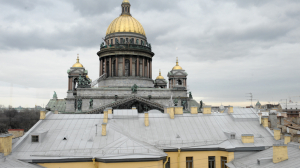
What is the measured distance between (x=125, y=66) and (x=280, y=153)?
4946 centimetres

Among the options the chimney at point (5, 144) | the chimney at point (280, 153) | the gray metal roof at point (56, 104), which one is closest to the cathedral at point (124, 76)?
the gray metal roof at point (56, 104)

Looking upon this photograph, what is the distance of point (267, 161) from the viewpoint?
19.8 meters

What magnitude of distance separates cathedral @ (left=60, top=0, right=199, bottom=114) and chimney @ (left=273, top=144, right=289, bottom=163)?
3602 cm

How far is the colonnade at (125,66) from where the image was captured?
65.2 m

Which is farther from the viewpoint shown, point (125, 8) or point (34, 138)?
point (125, 8)

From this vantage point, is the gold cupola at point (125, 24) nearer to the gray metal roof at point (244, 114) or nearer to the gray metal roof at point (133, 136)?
the gray metal roof at point (244, 114)

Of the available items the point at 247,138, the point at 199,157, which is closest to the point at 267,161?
the point at 247,138

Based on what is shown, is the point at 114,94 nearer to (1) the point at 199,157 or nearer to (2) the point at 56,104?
(2) the point at 56,104

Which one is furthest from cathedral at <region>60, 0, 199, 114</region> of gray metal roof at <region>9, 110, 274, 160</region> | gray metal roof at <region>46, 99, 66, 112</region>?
gray metal roof at <region>9, 110, 274, 160</region>

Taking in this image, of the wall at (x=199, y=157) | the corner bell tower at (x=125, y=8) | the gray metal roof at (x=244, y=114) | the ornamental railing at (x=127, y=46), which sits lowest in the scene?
the wall at (x=199, y=157)

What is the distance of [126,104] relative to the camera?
51.8 m

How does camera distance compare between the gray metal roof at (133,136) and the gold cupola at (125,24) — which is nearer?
the gray metal roof at (133,136)

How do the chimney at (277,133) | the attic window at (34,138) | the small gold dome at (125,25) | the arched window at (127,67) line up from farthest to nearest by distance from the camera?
the small gold dome at (125,25)
the arched window at (127,67)
the chimney at (277,133)
the attic window at (34,138)

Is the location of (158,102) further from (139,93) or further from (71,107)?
(71,107)
